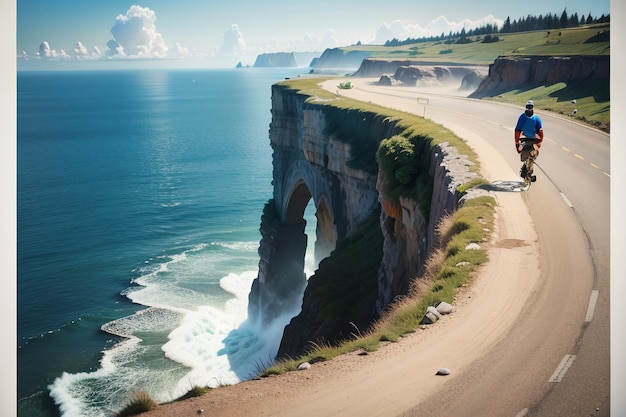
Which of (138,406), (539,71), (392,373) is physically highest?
(539,71)

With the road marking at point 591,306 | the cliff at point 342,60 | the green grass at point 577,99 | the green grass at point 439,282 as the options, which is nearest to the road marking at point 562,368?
the road marking at point 591,306

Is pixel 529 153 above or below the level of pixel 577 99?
below

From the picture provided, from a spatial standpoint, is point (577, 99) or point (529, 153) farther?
point (577, 99)

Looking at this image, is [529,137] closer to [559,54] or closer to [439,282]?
[439,282]

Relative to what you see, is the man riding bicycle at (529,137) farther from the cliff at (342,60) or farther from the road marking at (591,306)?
the cliff at (342,60)

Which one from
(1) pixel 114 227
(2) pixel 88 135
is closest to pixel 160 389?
(1) pixel 114 227

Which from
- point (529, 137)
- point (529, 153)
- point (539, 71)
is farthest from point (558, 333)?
point (539, 71)

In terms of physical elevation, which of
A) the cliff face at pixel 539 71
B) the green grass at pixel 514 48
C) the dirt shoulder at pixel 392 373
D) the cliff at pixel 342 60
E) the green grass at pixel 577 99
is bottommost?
the dirt shoulder at pixel 392 373
